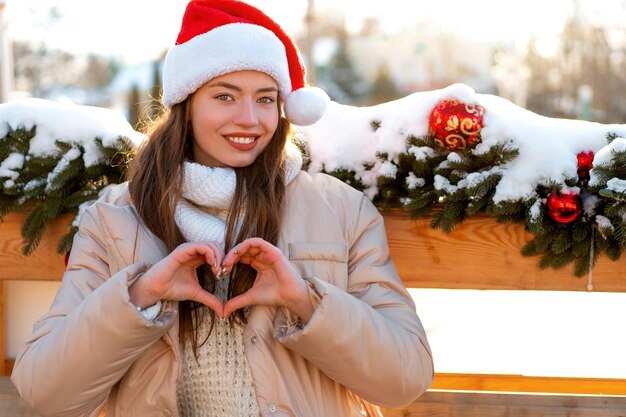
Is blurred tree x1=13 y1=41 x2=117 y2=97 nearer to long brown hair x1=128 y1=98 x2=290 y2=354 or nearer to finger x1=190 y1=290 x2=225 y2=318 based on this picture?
long brown hair x1=128 y1=98 x2=290 y2=354

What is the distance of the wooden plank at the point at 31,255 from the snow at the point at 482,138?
885 millimetres

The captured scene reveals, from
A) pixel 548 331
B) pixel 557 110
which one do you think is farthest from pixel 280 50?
pixel 557 110

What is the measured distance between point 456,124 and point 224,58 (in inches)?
27.9

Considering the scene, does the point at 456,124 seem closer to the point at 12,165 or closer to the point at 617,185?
the point at 617,185

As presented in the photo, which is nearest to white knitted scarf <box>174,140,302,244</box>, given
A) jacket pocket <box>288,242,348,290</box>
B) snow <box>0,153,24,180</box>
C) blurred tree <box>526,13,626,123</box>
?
jacket pocket <box>288,242,348,290</box>

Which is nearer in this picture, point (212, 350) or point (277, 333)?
point (277, 333)

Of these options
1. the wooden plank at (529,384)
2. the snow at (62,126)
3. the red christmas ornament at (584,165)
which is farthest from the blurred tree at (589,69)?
the snow at (62,126)

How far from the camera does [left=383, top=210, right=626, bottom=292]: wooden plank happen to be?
276 cm

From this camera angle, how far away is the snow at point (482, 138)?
2682 millimetres

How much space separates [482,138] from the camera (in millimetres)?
2727

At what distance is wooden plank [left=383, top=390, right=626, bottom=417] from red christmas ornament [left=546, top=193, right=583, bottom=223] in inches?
24.2

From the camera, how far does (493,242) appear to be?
2.80 m

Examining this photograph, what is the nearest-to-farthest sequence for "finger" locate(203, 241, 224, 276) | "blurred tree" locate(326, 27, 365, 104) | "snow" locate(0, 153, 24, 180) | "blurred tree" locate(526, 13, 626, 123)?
1. "finger" locate(203, 241, 224, 276)
2. "snow" locate(0, 153, 24, 180)
3. "blurred tree" locate(526, 13, 626, 123)
4. "blurred tree" locate(326, 27, 365, 104)

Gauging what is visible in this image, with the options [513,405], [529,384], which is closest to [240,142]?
[513,405]
